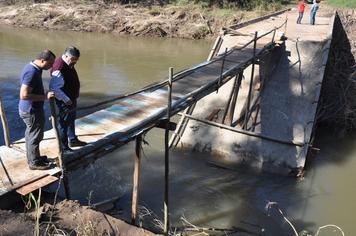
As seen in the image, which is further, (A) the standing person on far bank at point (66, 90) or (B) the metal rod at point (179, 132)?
(B) the metal rod at point (179, 132)

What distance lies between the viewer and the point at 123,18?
27.6 m

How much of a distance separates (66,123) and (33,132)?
577 millimetres

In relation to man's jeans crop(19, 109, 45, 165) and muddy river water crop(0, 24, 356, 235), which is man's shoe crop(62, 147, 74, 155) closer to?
man's jeans crop(19, 109, 45, 165)

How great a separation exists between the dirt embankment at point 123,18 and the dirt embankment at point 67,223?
2201 cm

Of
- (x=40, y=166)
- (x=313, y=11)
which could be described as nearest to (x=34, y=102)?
(x=40, y=166)

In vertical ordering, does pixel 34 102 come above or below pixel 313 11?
below

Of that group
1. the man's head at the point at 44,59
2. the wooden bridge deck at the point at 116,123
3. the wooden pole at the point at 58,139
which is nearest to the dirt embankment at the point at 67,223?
the wooden pole at the point at 58,139

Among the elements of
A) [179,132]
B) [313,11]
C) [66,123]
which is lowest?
[179,132]

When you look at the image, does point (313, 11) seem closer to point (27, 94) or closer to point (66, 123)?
point (66, 123)

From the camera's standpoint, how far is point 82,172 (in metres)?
9.78

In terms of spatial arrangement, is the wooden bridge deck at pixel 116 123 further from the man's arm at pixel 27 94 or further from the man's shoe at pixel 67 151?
Result: the man's arm at pixel 27 94

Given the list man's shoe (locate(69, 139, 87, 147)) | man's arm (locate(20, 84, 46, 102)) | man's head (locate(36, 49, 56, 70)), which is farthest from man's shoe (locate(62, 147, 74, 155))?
man's head (locate(36, 49, 56, 70))

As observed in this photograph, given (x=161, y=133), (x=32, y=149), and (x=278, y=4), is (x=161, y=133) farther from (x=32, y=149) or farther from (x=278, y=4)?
(x=278, y=4)

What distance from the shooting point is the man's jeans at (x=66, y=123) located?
5.57m
